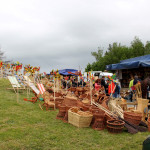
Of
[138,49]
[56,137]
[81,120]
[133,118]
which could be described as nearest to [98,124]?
[81,120]

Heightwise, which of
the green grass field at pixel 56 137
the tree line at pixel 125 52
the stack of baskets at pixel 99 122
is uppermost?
the tree line at pixel 125 52

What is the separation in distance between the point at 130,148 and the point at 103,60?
34.2m

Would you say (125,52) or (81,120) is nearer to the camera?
(81,120)

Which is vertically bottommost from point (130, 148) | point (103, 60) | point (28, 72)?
point (130, 148)

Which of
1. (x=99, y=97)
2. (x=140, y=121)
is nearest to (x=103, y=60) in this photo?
(x=99, y=97)

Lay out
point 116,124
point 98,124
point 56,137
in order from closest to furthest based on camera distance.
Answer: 1. point 56,137
2. point 116,124
3. point 98,124

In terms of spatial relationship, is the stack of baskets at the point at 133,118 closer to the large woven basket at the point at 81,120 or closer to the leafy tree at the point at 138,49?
Result: the large woven basket at the point at 81,120

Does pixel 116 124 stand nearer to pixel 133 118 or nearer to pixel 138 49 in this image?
pixel 133 118

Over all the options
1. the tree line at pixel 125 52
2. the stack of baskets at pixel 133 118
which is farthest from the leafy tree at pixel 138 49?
the stack of baskets at pixel 133 118

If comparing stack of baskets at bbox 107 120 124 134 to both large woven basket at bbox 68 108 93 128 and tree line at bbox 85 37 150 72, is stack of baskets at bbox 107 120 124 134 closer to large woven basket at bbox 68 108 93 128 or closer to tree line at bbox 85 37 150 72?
large woven basket at bbox 68 108 93 128

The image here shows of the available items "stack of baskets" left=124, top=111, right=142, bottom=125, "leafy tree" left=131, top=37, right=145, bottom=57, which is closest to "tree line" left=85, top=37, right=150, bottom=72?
"leafy tree" left=131, top=37, right=145, bottom=57

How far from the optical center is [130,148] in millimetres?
3949

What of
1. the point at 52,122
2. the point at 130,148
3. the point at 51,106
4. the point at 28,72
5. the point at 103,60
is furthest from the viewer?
the point at 103,60

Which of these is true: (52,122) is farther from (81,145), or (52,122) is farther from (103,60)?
(103,60)
